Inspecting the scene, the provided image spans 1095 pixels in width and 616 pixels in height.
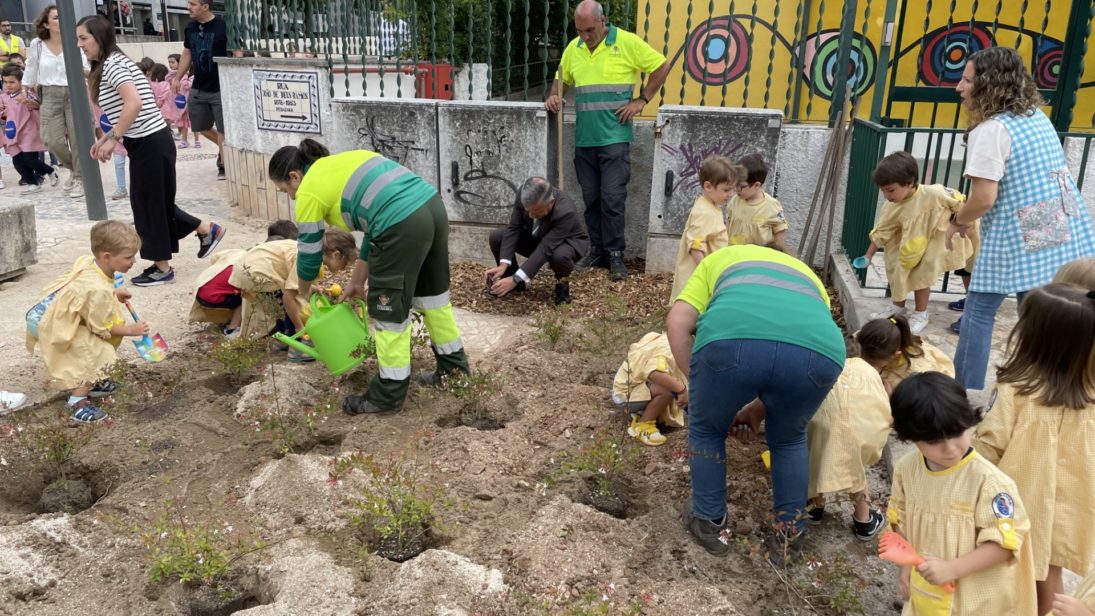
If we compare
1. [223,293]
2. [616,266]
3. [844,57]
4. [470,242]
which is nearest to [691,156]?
[616,266]

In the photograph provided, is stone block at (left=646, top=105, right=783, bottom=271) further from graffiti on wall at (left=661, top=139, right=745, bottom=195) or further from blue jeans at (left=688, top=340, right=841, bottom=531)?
blue jeans at (left=688, top=340, right=841, bottom=531)

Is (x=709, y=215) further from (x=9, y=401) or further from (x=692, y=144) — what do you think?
(x=9, y=401)

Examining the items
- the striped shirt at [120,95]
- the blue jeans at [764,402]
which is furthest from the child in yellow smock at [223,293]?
the blue jeans at [764,402]

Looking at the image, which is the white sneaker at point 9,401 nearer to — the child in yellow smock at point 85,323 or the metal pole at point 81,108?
the child in yellow smock at point 85,323

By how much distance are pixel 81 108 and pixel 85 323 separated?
161 inches

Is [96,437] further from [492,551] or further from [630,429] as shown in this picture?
[630,429]

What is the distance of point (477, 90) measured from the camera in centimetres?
1233

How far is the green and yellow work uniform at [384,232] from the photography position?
3.99 metres

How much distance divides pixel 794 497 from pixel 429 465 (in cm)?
154

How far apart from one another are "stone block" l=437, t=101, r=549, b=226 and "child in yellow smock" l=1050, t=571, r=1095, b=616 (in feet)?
17.1

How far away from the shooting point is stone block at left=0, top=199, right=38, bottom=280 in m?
6.12

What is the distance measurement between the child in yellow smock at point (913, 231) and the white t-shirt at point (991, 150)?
109 centimetres

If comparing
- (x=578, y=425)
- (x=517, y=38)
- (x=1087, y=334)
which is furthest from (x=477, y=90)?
(x=1087, y=334)

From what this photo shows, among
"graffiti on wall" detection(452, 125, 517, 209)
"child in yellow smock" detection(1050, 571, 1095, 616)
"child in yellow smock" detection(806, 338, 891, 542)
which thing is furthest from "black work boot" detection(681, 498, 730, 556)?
"graffiti on wall" detection(452, 125, 517, 209)
